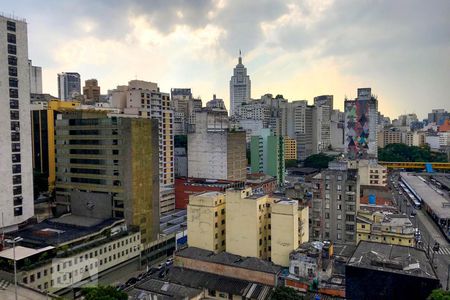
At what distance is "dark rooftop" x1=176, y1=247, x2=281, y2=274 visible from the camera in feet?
132

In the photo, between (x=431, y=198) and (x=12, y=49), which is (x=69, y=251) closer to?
(x=12, y=49)

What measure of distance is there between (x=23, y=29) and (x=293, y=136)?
140811 millimetres

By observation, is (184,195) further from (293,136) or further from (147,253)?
(293,136)

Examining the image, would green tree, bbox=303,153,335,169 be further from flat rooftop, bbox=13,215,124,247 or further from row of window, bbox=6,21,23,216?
row of window, bbox=6,21,23,216

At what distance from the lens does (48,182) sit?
6869 centimetres

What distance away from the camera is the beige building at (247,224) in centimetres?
4459

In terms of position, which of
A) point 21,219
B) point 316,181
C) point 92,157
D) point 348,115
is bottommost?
point 21,219

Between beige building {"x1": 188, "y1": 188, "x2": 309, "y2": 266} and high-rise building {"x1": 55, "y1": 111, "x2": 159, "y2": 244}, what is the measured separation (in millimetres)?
7758

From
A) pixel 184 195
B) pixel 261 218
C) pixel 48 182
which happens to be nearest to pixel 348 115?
pixel 184 195

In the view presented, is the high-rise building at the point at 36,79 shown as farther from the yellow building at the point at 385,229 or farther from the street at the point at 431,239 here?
the street at the point at 431,239

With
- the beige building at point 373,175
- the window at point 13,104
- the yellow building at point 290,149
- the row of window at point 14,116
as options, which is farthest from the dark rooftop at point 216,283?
the yellow building at point 290,149

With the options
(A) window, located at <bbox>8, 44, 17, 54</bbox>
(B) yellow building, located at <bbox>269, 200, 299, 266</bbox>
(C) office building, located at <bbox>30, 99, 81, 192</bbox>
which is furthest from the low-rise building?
(A) window, located at <bbox>8, 44, 17, 54</bbox>

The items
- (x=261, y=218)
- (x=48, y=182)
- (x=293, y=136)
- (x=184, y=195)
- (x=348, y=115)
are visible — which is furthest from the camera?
(x=293, y=136)

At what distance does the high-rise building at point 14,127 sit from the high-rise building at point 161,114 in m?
28.6
